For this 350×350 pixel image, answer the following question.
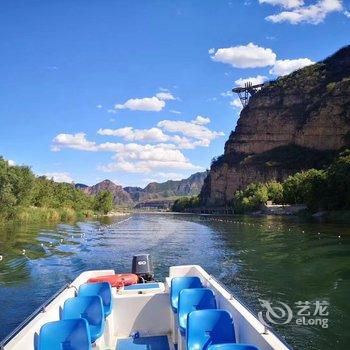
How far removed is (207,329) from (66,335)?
2034mm

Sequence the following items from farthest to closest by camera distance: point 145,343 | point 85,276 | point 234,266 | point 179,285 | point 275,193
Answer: point 275,193
point 234,266
point 85,276
point 179,285
point 145,343

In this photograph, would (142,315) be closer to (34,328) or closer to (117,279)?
(117,279)

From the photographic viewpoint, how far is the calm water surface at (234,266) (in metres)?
13.4

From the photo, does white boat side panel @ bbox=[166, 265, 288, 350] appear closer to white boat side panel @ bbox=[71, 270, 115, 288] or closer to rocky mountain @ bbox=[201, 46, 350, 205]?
white boat side panel @ bbox=[71, 270, 115, 288]

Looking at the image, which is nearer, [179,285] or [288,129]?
[179,285]

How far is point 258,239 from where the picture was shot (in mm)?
35812

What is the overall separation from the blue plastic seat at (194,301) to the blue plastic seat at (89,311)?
1409mm

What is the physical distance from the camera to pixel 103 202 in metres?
132

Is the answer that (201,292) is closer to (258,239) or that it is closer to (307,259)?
(307,259)

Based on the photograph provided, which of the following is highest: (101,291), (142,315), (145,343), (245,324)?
(101,291)

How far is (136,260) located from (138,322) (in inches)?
185

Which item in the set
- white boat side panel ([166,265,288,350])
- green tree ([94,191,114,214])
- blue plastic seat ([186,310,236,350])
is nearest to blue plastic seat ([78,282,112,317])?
white boat side panel ([166,265,288,350])

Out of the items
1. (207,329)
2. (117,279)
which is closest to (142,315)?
(117,279)

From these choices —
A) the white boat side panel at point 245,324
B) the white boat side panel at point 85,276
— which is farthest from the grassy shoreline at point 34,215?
the white boat side panel at point 245,324
